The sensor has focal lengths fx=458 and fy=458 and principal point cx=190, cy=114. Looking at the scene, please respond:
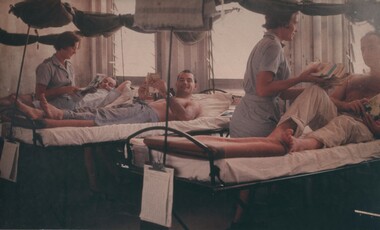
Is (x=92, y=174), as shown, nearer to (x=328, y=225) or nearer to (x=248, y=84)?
(x=248, y=84)

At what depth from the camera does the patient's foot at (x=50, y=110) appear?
3.37 m

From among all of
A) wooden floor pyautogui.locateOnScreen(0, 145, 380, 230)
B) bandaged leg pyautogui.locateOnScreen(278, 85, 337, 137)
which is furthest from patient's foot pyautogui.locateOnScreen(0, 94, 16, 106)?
bandaged leg pyautogui.locateOnScreen(278, 85, 337, 137)

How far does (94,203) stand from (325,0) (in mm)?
2102

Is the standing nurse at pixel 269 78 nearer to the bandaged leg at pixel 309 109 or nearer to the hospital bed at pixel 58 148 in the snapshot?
the bandaged leg at pixel 309 109

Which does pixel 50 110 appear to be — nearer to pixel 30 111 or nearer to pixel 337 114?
pixel 30 111

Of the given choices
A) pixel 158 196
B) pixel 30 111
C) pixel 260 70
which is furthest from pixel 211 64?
pixel 30 111

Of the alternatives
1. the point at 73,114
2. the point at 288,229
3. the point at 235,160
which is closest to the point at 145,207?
the point at 235,160

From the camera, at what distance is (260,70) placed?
2883 millimetres

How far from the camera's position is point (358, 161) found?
283 cm

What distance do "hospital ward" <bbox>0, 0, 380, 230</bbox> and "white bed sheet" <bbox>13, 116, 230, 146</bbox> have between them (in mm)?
10

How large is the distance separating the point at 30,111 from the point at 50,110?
155 mm

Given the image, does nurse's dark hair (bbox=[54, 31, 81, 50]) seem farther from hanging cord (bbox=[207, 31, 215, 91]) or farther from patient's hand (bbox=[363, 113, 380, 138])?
patient's hand (bbox=[363, 113, 380, 138])

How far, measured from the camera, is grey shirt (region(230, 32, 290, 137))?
2881 millimetres

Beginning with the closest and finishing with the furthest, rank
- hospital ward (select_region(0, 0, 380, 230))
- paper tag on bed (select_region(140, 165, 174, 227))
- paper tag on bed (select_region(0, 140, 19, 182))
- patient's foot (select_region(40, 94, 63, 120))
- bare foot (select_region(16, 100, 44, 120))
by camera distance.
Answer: paper tag on bed (select_region(140, 165, 174, 227)), hospital ward (select_region(0, 0, 380, 230)), paper tag on bed (select_region(0, 140, 19, 182)), bare foot (select_region(16, 100, 44, 120)), patient's foot (select_region(40, 94, 63, 120))
